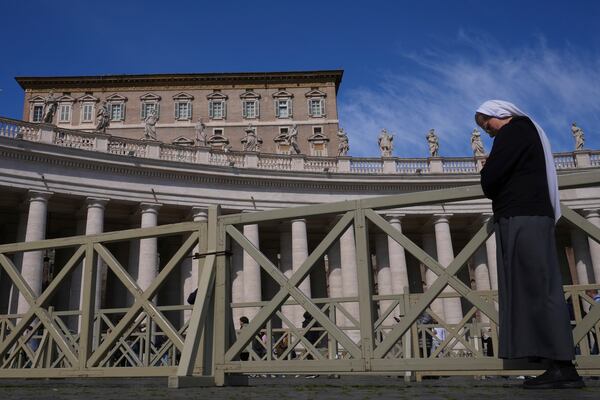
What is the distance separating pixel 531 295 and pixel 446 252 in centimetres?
3291

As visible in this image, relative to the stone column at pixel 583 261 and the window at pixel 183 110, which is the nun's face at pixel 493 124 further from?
the window at pixel 183 110

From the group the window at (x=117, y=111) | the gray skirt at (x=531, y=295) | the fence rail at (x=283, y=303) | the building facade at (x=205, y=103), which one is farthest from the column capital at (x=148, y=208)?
the window at (x=117, y=111)

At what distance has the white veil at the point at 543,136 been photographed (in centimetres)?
585

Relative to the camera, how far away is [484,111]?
6.40 metres

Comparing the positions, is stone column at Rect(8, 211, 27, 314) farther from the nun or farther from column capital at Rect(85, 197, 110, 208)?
the nun

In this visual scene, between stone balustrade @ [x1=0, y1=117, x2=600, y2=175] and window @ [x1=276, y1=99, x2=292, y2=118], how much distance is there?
3537 cm

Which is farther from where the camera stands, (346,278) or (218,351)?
(346,278)

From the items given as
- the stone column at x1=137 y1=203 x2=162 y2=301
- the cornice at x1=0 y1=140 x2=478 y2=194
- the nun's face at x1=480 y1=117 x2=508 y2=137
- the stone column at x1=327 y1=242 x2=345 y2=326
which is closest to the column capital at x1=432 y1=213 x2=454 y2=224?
the cornice at x1=0 y1=140 x2=478 y2=194

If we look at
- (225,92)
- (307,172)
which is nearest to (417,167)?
(307,172)

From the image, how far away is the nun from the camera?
5359mm

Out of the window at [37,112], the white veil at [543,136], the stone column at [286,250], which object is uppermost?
the window at [37,112]

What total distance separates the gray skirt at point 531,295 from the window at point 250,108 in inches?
2717

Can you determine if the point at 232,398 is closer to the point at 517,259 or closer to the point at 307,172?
the point at 517,259

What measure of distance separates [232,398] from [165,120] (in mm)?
70660
